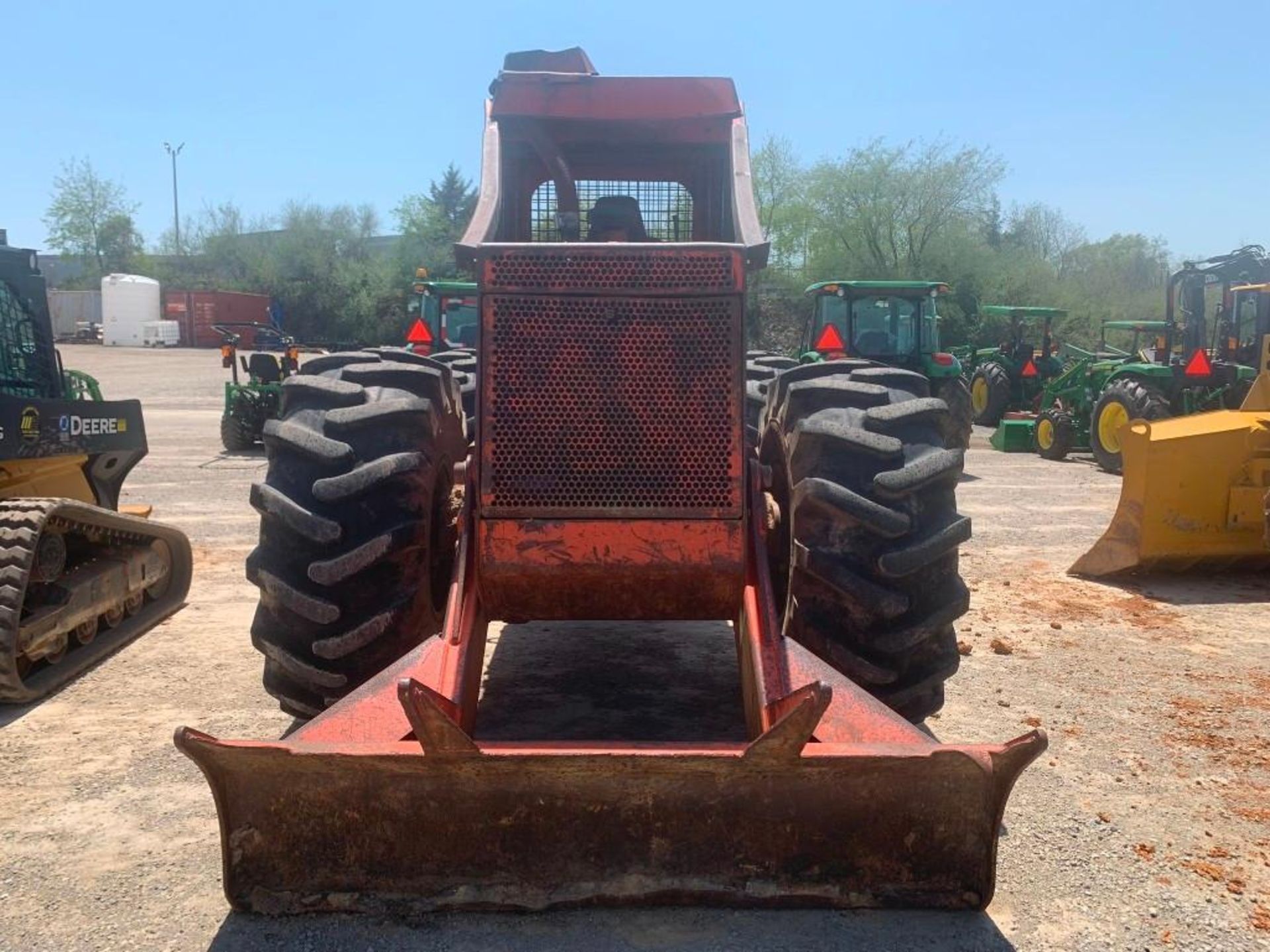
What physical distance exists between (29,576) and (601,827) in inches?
148

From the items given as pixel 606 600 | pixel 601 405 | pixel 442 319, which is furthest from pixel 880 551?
pixel 442 319

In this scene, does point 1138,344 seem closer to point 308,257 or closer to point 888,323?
point 888,323

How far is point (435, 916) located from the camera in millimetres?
3080

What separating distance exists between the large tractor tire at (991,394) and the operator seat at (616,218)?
50.8 feet

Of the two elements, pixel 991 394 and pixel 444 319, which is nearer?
pixel 444 319

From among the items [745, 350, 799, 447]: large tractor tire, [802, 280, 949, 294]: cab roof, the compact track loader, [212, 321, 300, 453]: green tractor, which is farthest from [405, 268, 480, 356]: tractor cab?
[745, 350, 799, 447]: large tractor tire

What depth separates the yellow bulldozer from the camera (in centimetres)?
762

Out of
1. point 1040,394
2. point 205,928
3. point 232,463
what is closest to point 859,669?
point 205,928

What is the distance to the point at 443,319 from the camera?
12.1m

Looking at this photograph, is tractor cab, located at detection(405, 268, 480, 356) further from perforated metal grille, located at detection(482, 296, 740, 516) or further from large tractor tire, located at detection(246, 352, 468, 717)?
perforated metal grille, located at detection(482, 296, 740, 516)

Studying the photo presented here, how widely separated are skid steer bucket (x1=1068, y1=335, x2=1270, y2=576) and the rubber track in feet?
21.5

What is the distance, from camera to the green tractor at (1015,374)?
1991 cm

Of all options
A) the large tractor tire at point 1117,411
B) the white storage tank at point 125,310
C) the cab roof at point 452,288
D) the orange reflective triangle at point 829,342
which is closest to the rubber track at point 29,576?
the cab roof at point 452,288

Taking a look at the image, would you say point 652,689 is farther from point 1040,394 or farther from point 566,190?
point 1040,394
